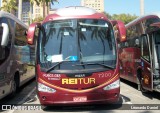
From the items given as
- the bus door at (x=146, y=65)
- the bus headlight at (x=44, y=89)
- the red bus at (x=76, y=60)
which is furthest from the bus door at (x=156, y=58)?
the bus headlight at (x=44, y=89)

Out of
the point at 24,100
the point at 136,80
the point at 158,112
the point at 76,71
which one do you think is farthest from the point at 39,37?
the point at 136,80

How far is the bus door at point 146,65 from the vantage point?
12.9m

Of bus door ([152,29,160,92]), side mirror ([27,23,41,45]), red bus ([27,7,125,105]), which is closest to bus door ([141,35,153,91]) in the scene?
bus door ([152,29,160,92])

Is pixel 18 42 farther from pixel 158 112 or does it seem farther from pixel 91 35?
pixel 158 112

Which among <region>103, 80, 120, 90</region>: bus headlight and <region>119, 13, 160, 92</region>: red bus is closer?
<region>103, 80, 120, 90</region>: bus headlight

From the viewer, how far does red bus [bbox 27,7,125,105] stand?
10.1m

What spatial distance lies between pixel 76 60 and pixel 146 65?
408 centimetres

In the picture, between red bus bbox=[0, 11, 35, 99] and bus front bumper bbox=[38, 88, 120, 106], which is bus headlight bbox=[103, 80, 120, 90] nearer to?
bus front bumper bbox=[38, 88, 120, 106]

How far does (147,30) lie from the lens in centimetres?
1366

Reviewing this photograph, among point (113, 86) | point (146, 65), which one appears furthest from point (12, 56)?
point (146, 65)

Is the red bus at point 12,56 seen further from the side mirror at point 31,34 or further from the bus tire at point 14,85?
the side mirror at point 31,34

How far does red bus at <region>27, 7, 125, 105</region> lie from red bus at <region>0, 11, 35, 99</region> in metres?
1.18

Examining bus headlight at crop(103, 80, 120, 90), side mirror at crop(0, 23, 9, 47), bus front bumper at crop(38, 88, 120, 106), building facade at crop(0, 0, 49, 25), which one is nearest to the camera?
bus front bumper at crop(38, 88, 120, 106)

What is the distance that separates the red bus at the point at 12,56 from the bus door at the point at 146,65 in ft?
16.2
